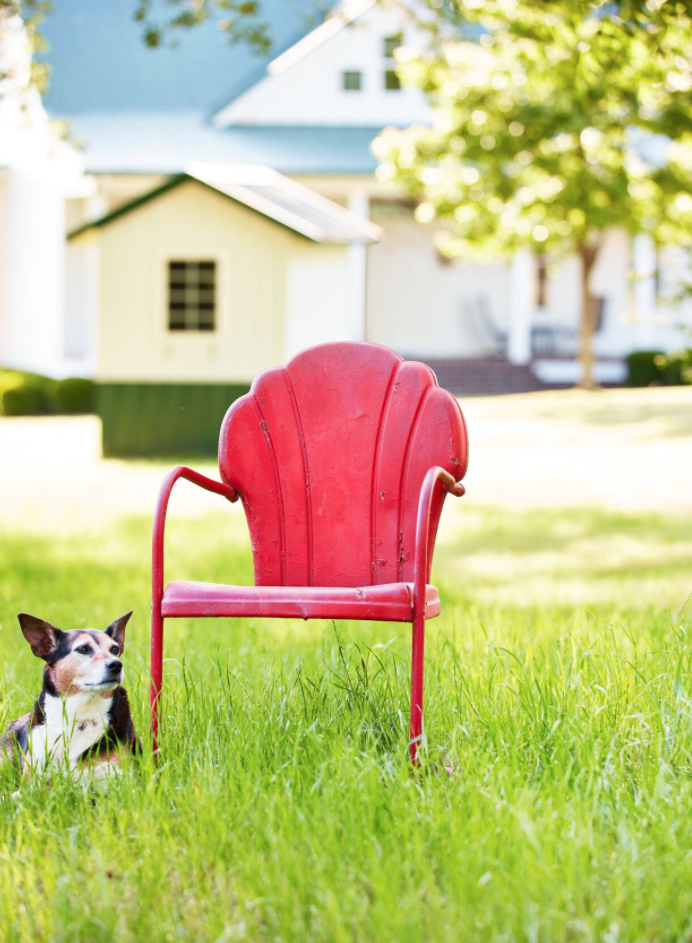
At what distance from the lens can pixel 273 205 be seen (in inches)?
633

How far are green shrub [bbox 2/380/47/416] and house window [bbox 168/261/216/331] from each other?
6.56 meters

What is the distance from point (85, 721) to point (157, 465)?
37.7ft

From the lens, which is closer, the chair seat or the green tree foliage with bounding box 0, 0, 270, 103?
the chair seat

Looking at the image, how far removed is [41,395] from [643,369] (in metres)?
11.6

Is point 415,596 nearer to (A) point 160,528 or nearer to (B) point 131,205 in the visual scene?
(A) point 160,528

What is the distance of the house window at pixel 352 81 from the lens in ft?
83.8

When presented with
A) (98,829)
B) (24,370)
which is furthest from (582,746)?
(24,370)

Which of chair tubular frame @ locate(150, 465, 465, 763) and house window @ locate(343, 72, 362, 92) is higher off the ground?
house window @ locate(343, 72, 362, 92)

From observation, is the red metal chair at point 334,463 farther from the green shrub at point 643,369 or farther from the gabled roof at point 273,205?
the green shrub at point 643,369

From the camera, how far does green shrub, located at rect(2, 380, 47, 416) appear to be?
21.3 metres

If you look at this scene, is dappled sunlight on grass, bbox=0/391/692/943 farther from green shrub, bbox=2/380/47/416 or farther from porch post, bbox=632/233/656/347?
porch post, bbox=632/233/656/347

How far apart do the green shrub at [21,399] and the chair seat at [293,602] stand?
62.6 ft

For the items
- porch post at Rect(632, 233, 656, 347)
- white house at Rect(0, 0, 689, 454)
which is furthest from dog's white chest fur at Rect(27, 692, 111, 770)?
porch post at Rect(632, 233, 656, 347)

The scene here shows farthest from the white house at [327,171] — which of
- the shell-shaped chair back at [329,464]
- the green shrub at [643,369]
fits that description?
the shell-shaped chair back at [329,464]
